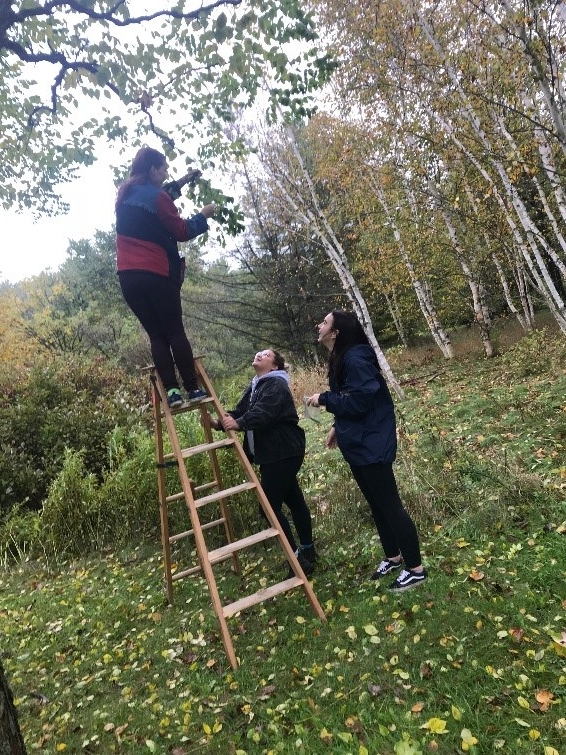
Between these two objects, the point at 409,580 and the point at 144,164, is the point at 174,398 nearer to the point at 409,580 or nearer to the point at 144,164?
the point at 144,164

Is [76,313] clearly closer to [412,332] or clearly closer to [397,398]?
[412,332]

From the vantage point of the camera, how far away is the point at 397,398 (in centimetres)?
1080

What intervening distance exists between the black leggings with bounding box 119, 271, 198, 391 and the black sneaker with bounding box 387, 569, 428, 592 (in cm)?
207

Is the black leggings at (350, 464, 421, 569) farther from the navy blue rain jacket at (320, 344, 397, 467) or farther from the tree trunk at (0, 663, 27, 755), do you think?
the tree trunk at (0, 663, 27, 755)

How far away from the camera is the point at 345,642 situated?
3018 millimetres

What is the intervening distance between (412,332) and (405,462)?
15874 mm

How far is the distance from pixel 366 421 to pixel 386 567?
132cm

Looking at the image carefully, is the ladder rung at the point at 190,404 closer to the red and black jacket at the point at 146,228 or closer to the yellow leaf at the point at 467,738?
the red and black jacket at the point at 146,228

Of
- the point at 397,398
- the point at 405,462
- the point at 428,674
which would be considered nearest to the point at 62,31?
the point at 405,462

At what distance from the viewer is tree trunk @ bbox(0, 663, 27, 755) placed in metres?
2.05

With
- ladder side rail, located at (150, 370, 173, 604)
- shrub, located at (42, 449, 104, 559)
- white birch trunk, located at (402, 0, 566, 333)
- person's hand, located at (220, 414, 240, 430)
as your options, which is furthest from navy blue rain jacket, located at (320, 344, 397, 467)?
white birch trunk, located at (402, 0, 566, 333)

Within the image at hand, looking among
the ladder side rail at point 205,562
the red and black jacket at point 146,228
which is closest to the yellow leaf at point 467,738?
the ladder side rail at point 205,562

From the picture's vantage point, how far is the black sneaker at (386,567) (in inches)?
145

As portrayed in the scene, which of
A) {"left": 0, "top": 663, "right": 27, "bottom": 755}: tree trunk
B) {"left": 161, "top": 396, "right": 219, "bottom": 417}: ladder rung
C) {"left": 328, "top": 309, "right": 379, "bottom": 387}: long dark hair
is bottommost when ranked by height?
{"left": 0, "top": 663, "right": 27, "bottom": 755}: tree trunk
